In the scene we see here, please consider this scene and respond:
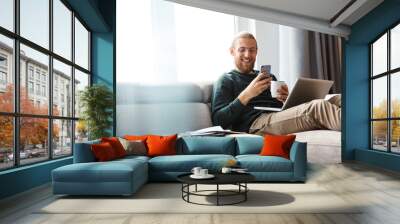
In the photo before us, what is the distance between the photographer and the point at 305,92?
819 cm

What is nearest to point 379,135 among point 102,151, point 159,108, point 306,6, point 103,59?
point 306,6

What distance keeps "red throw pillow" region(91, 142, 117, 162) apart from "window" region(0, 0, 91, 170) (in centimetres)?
92

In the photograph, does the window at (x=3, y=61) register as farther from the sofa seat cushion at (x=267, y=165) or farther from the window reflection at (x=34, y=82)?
the sofa seat cushion at (x=267, y=165)

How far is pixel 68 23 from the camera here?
7000 millimetres

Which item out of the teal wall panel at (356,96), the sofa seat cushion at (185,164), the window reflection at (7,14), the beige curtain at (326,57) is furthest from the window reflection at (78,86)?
the teal wall panel at (356,96)

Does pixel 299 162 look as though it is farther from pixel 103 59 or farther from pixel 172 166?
pixel 103 59

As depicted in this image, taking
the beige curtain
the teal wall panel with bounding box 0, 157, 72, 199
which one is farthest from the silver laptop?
the teal wall panel with bounding box 0, 157, 72, 199

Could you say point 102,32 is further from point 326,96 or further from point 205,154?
point 326,96

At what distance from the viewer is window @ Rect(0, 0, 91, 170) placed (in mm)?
4812

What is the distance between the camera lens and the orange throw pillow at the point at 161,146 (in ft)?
21.2

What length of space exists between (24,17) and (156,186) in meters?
2.94

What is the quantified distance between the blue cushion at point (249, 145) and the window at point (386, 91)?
2.81 meters

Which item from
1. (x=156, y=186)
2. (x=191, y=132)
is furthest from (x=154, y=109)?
(x=156, y=186)

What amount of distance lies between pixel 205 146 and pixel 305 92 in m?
2.81
